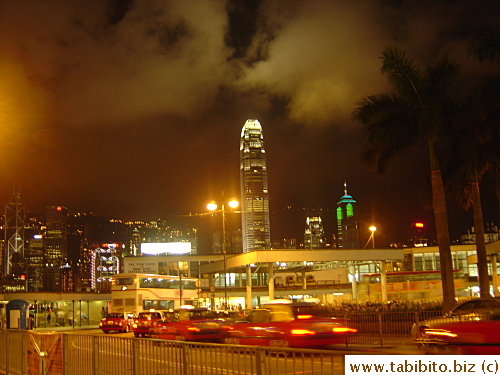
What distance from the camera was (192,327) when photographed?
23.5 meters

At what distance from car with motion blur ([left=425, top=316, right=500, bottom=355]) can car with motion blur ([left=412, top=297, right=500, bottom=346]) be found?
0.18 metres

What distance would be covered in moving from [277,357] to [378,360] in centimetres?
172

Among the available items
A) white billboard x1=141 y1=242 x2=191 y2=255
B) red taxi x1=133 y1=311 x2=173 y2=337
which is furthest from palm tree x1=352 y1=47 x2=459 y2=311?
white billboard x1=141 y1=242 x2=191 y2=255

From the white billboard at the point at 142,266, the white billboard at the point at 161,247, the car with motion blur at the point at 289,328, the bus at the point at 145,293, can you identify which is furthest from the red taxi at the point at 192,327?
the white billboard at the point at 161,247

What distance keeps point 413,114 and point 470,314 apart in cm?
1570

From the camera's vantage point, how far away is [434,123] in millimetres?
26812

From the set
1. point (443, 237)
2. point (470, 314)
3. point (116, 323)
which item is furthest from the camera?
point (116, 323)

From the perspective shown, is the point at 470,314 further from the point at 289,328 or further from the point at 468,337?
the point at 289,328

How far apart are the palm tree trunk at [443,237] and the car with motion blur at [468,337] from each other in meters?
11.5

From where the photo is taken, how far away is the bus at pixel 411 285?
54281 millimetres

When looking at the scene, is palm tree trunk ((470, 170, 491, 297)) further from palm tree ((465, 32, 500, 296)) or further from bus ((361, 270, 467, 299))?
bus ((361, 270, 467, 299))

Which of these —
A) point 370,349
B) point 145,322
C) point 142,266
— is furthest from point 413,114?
point 142,266

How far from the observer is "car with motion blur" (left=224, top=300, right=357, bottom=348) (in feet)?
59.9

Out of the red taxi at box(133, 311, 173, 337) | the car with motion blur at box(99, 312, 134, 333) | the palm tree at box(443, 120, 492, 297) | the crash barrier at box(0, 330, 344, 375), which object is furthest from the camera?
the car with motion blur at box(99, 312, 134, 333)
